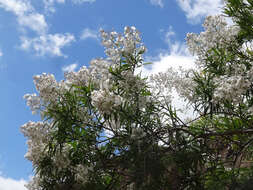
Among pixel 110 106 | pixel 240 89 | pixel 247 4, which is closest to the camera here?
pixel 240 89

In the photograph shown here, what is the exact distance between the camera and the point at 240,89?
7.79 ft

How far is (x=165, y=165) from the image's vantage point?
3117 mm

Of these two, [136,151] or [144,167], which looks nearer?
[144,167]

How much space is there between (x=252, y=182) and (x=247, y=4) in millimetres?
2472

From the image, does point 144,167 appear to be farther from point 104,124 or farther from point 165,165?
point 104,124

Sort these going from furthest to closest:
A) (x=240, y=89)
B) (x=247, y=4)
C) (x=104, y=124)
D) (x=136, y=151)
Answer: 1. (x=247, y=4)
2. (x=104, y=124)
3. (x=136, y=151)
4. (x=240, y=89)

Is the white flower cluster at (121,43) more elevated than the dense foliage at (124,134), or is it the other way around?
the white flower cluster at (121,43)

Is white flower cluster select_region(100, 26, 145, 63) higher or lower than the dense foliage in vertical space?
higher

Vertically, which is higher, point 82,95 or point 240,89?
point 82,95

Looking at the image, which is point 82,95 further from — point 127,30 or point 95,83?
point 127,30

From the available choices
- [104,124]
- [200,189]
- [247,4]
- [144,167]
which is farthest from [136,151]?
[247,4]

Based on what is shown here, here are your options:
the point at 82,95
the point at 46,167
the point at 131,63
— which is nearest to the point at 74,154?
the point at 46,167

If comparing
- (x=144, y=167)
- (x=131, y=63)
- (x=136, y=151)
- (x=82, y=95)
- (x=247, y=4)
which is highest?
(x=247, y=4)

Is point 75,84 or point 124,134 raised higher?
point 75,84
